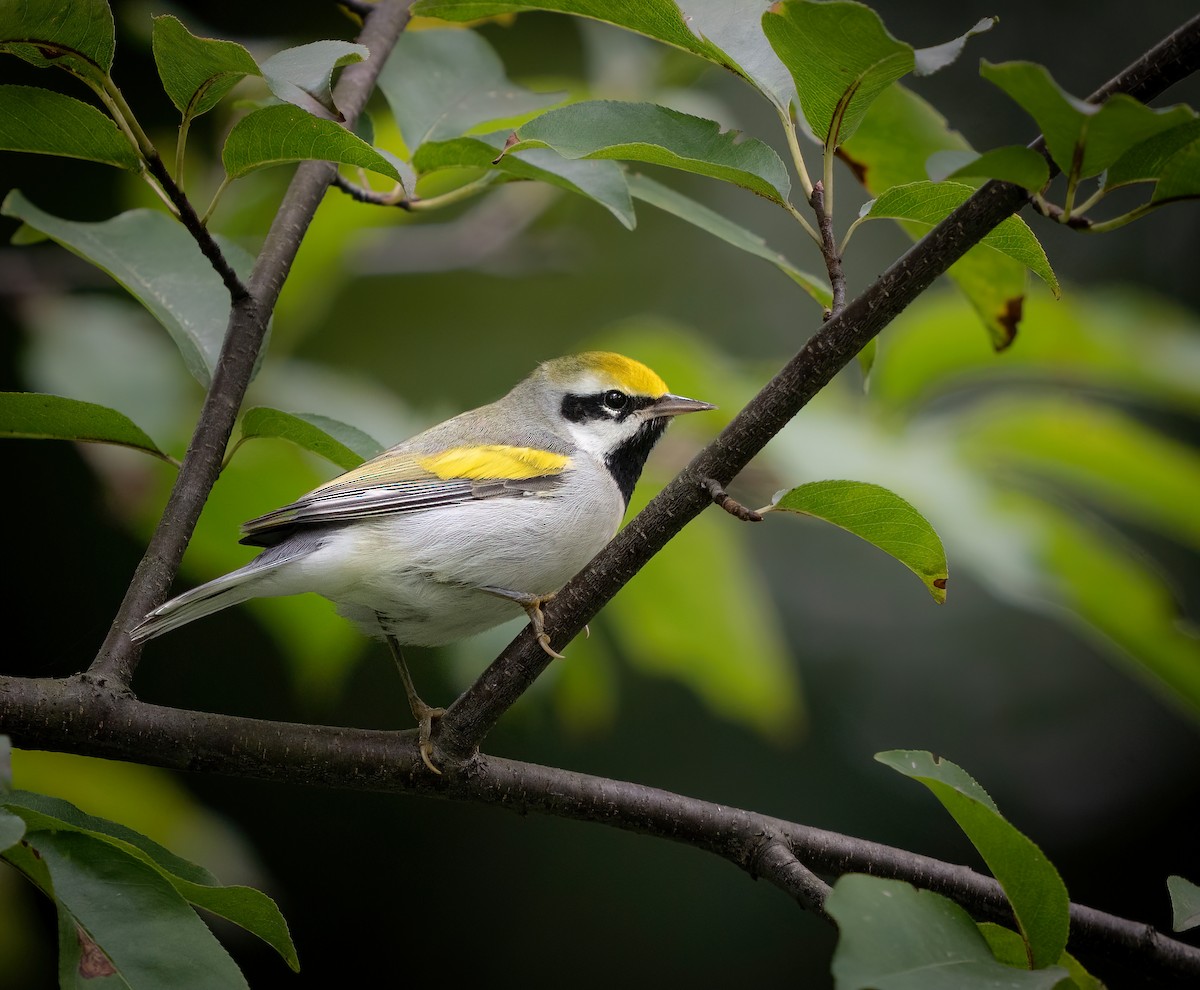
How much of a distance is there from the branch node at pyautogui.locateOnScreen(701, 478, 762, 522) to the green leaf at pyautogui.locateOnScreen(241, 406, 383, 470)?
88 cm

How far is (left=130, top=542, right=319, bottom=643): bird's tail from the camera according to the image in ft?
6.68

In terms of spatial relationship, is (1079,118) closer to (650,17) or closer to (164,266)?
(650,17)

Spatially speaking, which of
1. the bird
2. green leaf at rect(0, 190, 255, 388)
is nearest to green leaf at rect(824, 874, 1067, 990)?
the bird

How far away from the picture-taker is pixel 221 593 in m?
2.46

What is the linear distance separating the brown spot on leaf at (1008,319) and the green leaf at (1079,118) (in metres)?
0.80

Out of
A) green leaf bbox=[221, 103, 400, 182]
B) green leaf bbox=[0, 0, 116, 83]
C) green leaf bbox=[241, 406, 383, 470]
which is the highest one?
green leaf bbox=[0, 0, 116, 83]

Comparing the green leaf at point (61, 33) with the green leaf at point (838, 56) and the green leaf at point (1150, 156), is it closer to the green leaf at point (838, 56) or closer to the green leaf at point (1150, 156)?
the green leaf at point (838, 56)

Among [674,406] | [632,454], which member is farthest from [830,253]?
[632,454]

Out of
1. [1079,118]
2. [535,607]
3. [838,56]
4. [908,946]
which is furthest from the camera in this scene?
[535,607]

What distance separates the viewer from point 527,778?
203 cm

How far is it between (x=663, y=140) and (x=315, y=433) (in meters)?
0.92

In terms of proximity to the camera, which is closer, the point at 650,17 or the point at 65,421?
the point at 650,17

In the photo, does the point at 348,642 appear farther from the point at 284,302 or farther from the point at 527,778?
the point at 527,778

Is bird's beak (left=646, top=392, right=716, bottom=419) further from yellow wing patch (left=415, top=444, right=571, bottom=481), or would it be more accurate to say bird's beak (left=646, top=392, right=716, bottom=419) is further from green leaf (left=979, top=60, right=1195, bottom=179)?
green leaf (left=979, top=60, right=1195, bottom=179)
